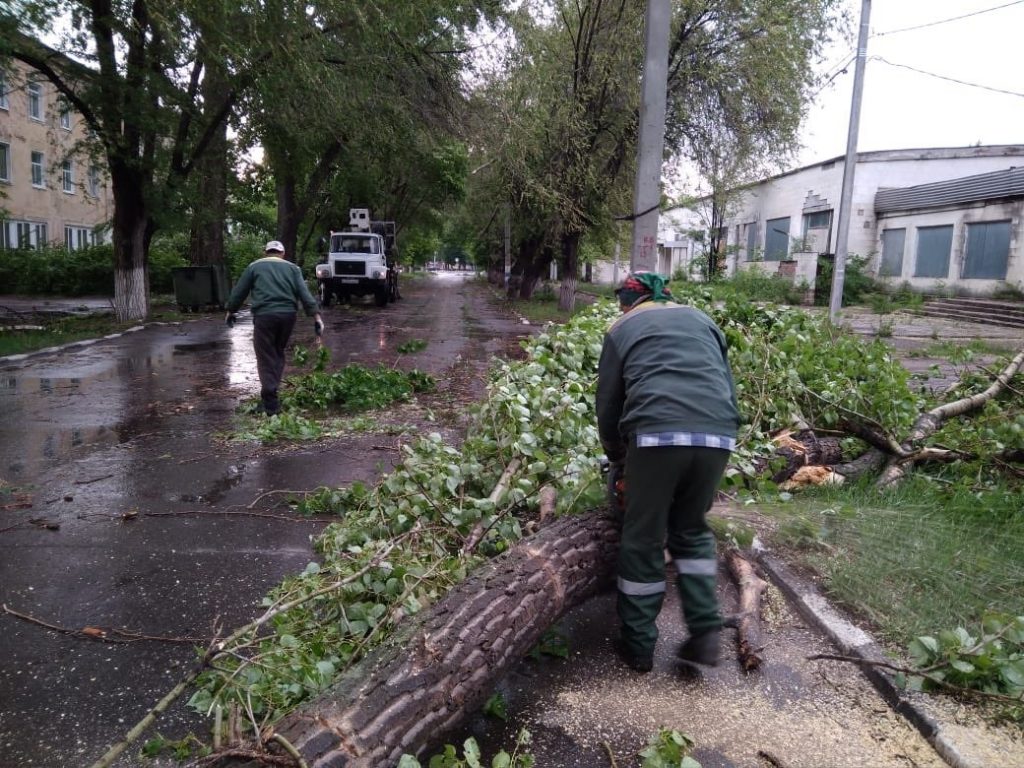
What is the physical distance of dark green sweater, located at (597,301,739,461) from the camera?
3051 millimetres

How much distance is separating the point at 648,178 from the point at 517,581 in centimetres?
575

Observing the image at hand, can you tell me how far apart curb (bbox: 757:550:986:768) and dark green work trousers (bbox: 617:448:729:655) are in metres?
0.66

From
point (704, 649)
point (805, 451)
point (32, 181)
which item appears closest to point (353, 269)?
point (32, 181)

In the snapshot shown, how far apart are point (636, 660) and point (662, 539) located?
0.53m

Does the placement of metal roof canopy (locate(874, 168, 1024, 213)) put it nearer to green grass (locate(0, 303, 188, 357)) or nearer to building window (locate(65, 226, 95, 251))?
green grass (locate(0, 303, 188, 357))

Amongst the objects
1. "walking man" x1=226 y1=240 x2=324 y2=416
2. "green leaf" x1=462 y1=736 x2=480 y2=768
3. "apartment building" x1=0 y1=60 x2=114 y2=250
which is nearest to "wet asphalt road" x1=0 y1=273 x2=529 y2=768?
"walking man" x1=226 y1=240 x2=324 y2=416

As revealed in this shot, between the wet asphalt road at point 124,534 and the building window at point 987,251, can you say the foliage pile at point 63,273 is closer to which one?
the wet asphalt road at point 124,534

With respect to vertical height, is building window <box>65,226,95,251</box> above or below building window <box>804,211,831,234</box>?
below

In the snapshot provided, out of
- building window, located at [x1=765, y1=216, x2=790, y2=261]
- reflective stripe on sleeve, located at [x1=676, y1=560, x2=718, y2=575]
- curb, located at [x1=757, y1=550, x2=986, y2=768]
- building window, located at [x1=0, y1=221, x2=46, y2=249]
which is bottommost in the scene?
curb, located at [x1=757, y1=550, x2=986, y2=768]

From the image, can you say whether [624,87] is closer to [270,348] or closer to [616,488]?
[270,348]

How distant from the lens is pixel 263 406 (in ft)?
25.4

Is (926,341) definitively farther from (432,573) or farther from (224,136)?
(224,136)

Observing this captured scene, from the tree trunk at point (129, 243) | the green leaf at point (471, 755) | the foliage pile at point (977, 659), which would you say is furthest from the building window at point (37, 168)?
the foliage pile at point (977, 659)

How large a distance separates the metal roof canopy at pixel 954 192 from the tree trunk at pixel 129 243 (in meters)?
24.4
